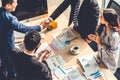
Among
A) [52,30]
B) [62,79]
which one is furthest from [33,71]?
[52,30]

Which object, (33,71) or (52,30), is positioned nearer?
(33,71)

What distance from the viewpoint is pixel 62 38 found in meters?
4.16

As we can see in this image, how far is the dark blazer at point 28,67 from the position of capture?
10.7 ft

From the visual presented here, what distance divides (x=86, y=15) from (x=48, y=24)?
49 centimetres

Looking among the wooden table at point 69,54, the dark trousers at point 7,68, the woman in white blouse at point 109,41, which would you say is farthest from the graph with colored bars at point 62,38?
the dark trousers at point 7,68

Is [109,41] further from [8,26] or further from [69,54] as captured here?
[8,26]

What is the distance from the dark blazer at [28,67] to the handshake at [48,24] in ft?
2.85

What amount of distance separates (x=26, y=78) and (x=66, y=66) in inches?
25.1

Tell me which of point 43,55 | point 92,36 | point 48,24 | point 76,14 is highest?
point 76,14

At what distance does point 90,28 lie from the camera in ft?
13.5

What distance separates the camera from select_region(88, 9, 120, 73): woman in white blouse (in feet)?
12.2

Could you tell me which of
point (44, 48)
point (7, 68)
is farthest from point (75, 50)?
point (7, 68)

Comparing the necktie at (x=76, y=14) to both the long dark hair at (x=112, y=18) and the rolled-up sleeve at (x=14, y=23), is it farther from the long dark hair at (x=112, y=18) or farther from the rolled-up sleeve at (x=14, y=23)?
the rolled-up sleeve at (x=14, y=23)

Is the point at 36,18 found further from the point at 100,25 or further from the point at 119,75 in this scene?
the point at 119,75
